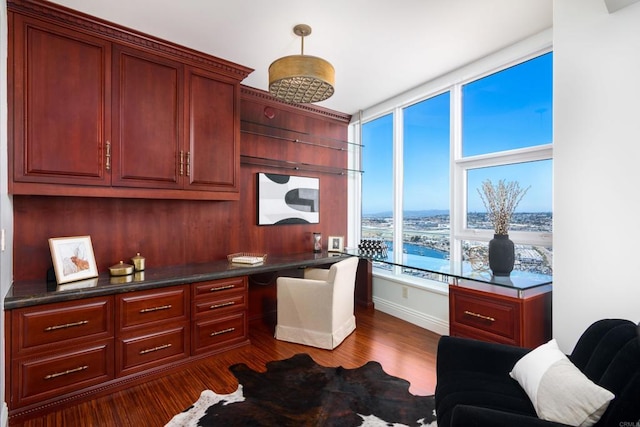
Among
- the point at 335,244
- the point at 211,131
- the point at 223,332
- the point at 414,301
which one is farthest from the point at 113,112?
the point at 414,301

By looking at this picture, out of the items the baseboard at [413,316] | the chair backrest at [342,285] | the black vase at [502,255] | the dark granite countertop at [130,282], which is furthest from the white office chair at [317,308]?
the black vase at [502,255]

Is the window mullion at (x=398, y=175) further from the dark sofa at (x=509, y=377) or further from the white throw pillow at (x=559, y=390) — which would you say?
the white throw pillow at (x=559, y=390)

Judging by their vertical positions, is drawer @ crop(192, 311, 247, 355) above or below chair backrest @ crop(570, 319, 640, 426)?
below

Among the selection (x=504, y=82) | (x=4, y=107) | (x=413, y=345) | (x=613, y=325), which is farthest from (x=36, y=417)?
(x=504, y=82)

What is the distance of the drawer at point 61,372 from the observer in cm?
190

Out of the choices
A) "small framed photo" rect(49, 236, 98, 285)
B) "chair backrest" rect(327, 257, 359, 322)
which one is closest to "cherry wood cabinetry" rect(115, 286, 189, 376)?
"small framed photo" rect(49, 236, 98, 285)

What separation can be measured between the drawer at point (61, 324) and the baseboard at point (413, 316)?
2.82m

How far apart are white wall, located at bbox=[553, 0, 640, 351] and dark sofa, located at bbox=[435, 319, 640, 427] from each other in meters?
0.42

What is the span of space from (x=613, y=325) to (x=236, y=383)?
2.21 m

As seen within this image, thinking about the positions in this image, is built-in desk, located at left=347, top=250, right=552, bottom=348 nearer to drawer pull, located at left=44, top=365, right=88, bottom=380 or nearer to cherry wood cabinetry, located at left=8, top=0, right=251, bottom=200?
cherry wood cabinetry, located at left=8, top=0, right=251, bottom=200

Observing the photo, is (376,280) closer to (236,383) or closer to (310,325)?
(310,325)

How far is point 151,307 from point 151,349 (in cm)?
32

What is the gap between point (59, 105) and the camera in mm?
2162

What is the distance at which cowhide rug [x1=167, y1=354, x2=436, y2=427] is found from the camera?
1886mm
